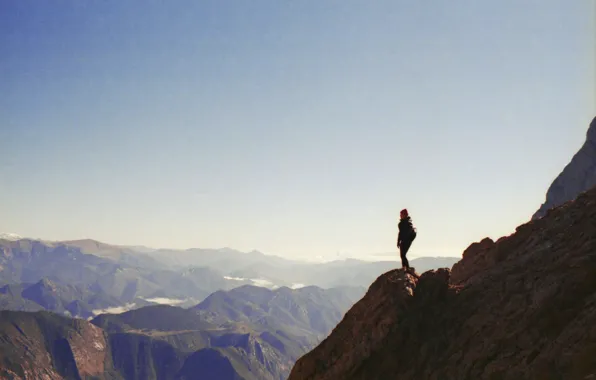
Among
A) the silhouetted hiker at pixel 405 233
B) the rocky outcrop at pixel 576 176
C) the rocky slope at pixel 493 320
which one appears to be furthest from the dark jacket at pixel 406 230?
the rocky outcrop at pixel 576 176

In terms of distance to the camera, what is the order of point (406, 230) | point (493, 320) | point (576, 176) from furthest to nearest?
point (576, 176) < point (406, 230) < point (493, 320)

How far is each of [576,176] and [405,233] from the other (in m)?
180

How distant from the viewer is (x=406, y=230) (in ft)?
90.3

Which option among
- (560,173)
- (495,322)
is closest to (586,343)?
(495,322)

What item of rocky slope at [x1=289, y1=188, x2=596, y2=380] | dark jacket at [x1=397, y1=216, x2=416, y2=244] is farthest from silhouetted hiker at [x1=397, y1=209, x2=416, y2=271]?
rocky slope at [x1=289, y1=188, x2=596, y2=380]

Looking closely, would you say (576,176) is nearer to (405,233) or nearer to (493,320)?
(405,233)

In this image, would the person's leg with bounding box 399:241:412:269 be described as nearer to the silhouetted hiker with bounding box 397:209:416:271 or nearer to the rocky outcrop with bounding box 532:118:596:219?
the silhouetted hiker with bounding box 397:209:416:271

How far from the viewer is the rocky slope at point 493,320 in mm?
17156

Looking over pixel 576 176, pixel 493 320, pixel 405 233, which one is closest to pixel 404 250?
pixel 405 233

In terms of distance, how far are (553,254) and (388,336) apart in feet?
34.9

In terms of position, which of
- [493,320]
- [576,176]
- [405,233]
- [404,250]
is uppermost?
[576,176]

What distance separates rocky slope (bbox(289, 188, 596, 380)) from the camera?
17156 mm

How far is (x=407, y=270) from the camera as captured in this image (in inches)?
1032

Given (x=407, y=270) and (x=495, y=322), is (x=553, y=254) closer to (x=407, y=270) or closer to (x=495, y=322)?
(x=495, y=322)
